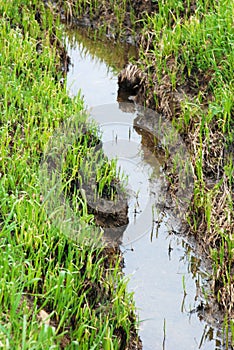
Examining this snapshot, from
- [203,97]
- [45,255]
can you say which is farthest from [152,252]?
[203,97]

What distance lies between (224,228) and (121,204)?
2.63 ft

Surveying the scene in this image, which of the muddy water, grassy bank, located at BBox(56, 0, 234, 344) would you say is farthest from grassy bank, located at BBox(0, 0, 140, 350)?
grassy bank, located at BBox(56, 0, 234, 344)

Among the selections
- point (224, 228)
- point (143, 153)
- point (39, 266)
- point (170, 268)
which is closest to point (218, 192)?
point (224, 228)

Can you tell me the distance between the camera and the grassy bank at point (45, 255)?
3.18 meters

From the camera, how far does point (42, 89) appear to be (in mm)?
5273

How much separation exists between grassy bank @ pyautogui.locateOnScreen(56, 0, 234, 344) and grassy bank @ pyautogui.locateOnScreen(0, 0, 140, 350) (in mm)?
665

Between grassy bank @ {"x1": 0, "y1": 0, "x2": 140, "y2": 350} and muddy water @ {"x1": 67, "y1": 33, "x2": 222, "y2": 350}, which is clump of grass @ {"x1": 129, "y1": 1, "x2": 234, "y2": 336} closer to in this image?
muddy water @ {"x1": 67, "y1": 33, "x2": 222, "y2": 350}

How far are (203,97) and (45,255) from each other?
7.95 feet

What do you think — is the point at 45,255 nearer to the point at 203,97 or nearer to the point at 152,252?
the point at 152,252

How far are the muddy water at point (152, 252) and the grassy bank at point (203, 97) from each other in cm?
16

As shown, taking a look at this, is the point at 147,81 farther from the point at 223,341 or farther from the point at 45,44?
the point at 223,341

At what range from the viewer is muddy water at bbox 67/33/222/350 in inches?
153

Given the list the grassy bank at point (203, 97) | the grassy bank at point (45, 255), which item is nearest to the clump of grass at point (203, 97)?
the grassy bank at point (203, 97)

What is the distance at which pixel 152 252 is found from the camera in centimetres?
454
